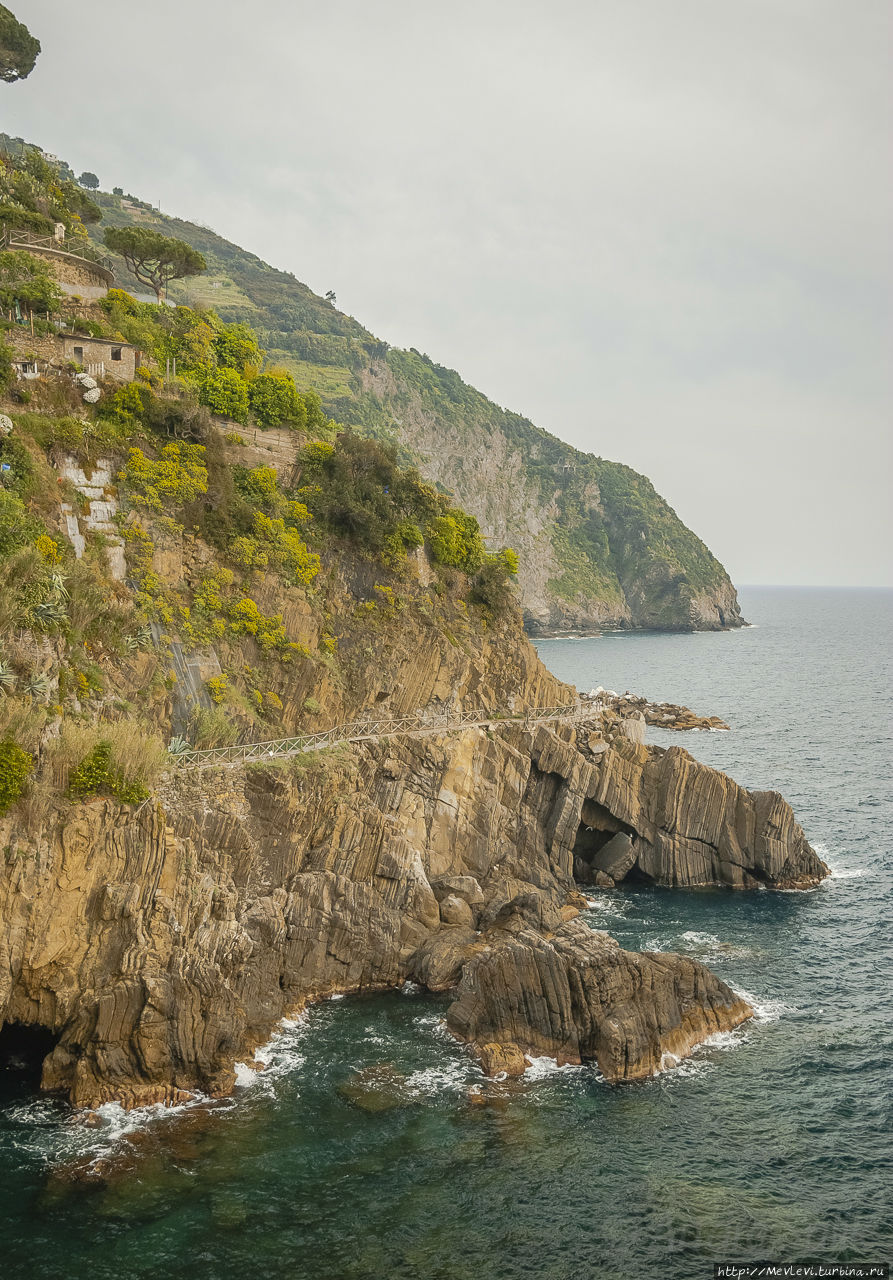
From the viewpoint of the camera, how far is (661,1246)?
21.8m

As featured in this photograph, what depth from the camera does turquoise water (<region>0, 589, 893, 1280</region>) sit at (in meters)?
21.2

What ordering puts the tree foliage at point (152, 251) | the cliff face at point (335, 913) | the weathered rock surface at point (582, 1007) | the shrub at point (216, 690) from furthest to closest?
1. the tree foliage at point (152, 251)
2. the shrub at point (216, 690)
3. the weathered rock surface at point (582, 1007)
4. the cliff face at point (335, 913)

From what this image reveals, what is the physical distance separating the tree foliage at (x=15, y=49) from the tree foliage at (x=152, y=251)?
15396 millimetres

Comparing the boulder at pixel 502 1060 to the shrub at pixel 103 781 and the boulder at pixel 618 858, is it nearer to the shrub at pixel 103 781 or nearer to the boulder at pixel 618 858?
the shrub at pixel 103 781

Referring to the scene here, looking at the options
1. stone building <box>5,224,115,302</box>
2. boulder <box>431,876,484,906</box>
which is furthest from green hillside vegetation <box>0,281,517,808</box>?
boulder <box>431,876,484,906</box>

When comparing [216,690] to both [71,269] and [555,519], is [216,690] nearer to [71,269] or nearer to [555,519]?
[71,269]

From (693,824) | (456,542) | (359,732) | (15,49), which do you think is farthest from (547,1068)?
(15,49)

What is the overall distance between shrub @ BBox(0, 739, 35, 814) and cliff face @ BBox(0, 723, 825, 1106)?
95cm

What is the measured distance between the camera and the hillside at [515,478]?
527ft

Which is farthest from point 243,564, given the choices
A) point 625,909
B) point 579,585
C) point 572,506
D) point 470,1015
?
point 572,506

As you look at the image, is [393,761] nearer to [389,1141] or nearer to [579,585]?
[389,1141]

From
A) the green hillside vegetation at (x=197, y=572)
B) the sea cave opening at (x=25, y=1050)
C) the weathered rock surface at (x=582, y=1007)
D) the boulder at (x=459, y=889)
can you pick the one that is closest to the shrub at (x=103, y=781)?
the green hillside vegetation at (x=197, y=572)

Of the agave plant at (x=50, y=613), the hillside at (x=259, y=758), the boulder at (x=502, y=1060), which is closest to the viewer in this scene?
the hillside at (x=259, y=758)

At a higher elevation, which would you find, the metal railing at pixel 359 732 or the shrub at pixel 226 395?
the shrub at pixel 226 395
